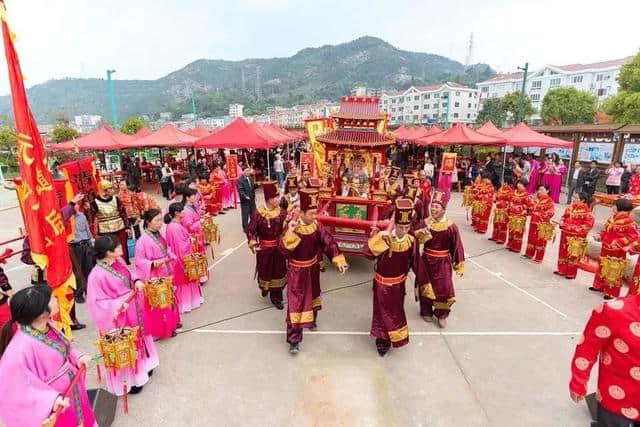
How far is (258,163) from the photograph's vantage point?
19.7m

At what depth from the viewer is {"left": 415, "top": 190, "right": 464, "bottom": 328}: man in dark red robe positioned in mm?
4699

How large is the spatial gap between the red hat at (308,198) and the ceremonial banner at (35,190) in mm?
2268

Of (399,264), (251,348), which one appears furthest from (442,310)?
(251,348)

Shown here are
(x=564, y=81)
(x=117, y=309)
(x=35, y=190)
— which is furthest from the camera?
(x=564, y=81)

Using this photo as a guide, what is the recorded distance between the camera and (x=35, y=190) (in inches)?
101

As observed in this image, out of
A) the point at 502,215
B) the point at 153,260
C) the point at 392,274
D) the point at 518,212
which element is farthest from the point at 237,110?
the point at 392,274

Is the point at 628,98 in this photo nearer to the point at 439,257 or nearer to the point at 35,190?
the point at 439,257

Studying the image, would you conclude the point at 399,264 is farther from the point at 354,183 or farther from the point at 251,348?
the point at 354,183

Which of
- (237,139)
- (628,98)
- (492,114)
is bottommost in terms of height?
(237,139)

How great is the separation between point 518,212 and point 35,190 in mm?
7928

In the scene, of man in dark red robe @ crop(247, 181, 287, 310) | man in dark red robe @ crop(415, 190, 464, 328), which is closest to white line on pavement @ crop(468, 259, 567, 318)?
man in dark red robe @ crop(415, 190, 464, 328)

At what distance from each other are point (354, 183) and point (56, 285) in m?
5.55

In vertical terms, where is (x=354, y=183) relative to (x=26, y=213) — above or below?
below

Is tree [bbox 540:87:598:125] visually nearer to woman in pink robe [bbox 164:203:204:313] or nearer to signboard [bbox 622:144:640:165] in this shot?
signboard [bbox 622:144:640:165]
